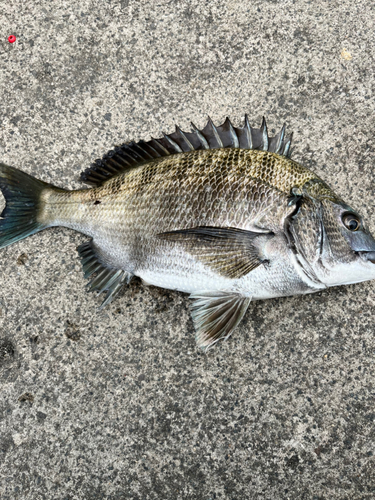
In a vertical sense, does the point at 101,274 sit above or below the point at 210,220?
below

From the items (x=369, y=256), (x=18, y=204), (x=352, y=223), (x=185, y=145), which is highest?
(x=185, y=145)

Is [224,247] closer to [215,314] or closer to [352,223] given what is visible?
[215,314]

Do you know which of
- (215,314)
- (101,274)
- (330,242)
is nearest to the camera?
(330,242)

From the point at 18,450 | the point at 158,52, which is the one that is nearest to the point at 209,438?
the point at 18,450

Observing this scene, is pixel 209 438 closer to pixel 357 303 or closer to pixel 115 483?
pixel 115 483

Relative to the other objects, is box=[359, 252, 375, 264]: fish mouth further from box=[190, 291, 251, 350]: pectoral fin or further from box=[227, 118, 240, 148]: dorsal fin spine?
box=[227, 118, 240, 148]: dorsal fin spine

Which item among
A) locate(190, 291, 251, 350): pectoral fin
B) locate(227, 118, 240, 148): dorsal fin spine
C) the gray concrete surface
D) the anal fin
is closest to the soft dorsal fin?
locate(227, 118, 240, 148): dorsal fin spine

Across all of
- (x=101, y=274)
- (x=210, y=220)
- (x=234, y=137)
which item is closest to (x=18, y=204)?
(x=101, y=274)

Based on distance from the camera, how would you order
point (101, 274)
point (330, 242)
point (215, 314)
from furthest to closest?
point (101, 274) < point (215, 314) < point (330, 242)

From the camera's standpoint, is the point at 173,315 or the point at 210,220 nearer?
the point at 210,220
